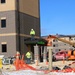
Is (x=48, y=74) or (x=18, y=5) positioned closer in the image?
(x=48, y=74)

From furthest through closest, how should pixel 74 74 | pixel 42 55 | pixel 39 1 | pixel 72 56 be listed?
pixel 39 1
pixel 42 55
pixel 72 56
pixel 74 74

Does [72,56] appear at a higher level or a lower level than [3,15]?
lower

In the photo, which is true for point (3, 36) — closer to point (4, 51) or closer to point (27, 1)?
point (4, 51)

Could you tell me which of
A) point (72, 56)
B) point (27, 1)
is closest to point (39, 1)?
point (27, 1)

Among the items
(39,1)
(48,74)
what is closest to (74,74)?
(48,74)

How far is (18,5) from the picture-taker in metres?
44.7

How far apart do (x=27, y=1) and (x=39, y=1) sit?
178 inches

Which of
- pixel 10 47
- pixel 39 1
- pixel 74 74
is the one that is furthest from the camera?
pixel 39 1

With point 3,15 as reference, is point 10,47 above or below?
below

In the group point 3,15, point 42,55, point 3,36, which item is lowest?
point 42,55

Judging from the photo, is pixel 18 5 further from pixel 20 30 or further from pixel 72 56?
pixel 72 56

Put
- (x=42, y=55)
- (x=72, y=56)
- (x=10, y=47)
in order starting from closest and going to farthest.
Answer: (x=72, y=56), (x=10, y=47), (x=42, y=55)

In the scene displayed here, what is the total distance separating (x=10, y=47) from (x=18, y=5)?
20.4 ft

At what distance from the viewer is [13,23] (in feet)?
143
